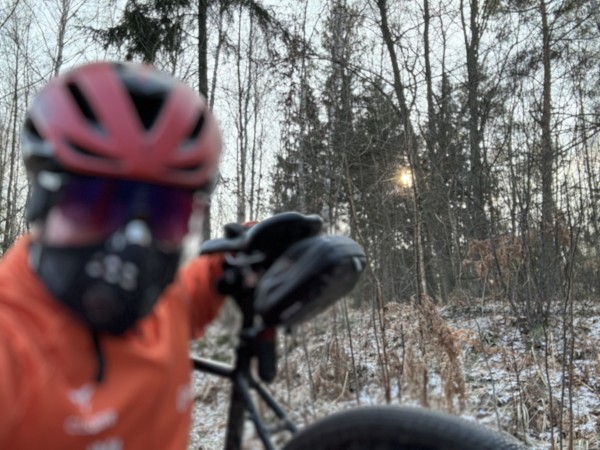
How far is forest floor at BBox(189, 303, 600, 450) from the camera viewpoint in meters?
1.41

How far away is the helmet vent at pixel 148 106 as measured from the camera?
97cm

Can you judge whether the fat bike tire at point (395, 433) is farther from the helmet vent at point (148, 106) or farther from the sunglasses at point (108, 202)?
the helmet vent at point (148, 106)

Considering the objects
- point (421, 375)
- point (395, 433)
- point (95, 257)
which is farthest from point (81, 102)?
point (421, 375)

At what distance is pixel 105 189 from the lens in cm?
89

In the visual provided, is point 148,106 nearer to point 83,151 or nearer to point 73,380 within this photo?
point 83,151

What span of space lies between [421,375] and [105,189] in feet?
5.71

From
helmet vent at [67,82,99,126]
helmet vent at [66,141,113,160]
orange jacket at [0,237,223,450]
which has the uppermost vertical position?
helmet vent at [67,82,99,126]

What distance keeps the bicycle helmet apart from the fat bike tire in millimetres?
591

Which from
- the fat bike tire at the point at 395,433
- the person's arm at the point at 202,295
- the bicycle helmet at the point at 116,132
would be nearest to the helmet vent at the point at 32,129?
the bicycle helmet at the point at 116,132

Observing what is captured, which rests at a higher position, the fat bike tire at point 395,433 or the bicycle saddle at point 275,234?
the bicycle saddle at point 275,234

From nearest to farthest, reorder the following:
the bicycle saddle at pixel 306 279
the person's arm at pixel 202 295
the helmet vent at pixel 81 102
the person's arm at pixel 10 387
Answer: the person's arm at pixel 10 387, the helmet vent at pixel 81 102, the bicycle saddle at pixel 306 279, the person's arm at pixel 202 295

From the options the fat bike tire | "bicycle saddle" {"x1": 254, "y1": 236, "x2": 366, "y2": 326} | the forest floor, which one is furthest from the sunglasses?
the fat bike tire

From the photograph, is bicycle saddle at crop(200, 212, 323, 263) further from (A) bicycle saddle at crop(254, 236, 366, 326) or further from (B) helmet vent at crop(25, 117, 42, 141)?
(B) helmet vent at crop(25, 117, 42, 141)

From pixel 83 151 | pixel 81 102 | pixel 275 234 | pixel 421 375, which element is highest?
pixel 81 102
